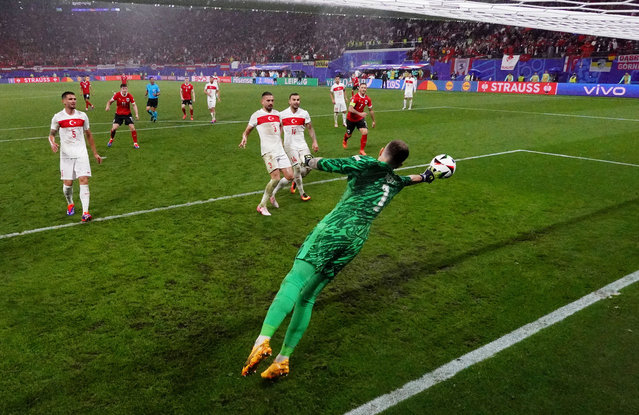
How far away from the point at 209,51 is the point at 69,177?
68403 millimetres

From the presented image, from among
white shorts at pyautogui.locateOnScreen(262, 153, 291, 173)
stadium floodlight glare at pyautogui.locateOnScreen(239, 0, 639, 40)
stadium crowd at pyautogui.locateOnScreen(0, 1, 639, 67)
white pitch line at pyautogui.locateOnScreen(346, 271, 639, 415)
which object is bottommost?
white pitch line at pyautogui.locateOnScreen(346, 271, 639, 415)

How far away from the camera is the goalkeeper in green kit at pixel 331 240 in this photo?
3.43 m

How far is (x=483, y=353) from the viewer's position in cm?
405

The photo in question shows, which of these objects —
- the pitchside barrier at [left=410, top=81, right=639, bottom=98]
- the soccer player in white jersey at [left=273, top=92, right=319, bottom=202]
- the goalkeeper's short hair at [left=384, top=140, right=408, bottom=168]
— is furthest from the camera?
the pitchside barrier at [left=410, top=81, right=639, bottom=98]

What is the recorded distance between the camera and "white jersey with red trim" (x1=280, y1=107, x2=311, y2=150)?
29.0 ft

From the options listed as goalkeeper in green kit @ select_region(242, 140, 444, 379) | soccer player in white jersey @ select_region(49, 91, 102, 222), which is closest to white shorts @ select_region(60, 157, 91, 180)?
soccer player in white jersey @ select_region(49, 91, 102, 222)

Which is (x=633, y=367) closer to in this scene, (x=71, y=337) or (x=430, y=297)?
(x=430, y=297)

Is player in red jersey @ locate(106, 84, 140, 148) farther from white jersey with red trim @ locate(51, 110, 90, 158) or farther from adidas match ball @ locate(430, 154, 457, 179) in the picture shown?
adidas match ball @ locate(430, 154, 457, 179)

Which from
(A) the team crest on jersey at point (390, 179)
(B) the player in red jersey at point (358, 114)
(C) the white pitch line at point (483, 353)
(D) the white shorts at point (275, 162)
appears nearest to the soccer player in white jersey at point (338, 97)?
(B) the player in red jersey at point (358, 114)

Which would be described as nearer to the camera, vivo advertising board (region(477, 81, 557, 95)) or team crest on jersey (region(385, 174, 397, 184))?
team crest on jersey (region(385, 174, 397, 184))

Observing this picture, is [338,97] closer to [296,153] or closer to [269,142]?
[296,153]

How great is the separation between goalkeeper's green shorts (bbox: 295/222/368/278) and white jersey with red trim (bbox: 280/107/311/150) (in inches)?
213

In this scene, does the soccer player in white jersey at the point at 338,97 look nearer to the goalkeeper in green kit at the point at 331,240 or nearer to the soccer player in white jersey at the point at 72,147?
the soccer player in white jersey at the point at 72,147

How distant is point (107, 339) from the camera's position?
14.1 ft
